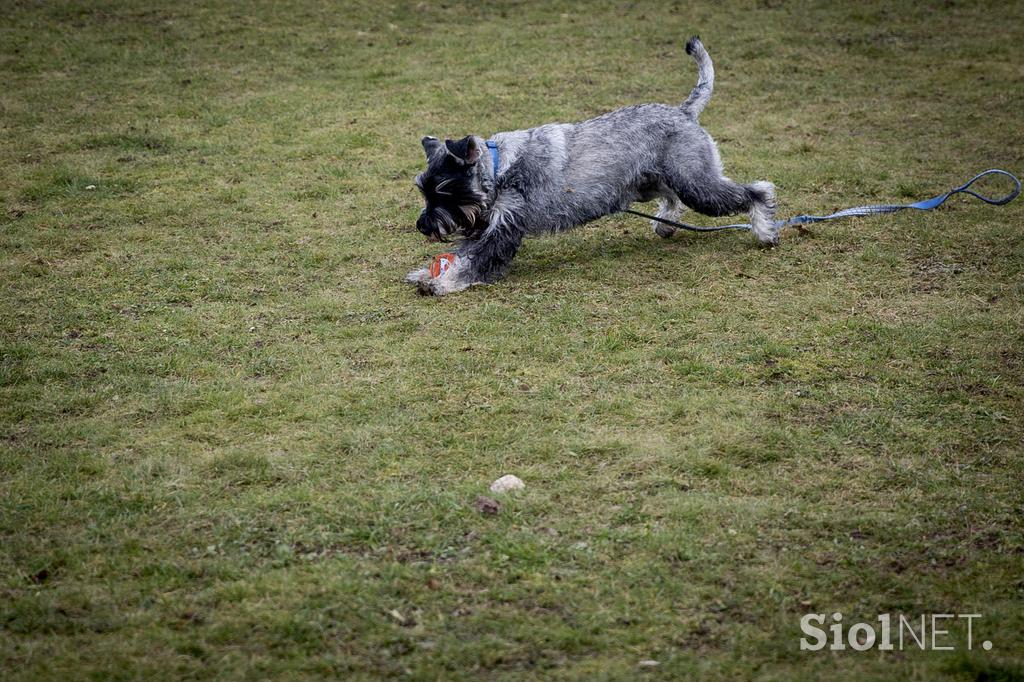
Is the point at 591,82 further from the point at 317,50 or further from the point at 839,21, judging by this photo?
the point at 839,21

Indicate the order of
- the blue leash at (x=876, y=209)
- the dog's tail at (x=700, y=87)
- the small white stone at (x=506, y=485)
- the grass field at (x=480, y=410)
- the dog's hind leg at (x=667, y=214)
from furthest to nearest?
1. the dog's hind leg at (x=667, y=214)
2. the blue leash at (x=876, y=209)
3. the dog's tail at (x=700, y=87)
4. the small white stone at (x=506, y=485)
5. the grass field at (x=480, y=410)

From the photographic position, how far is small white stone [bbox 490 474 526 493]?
15.9 ft

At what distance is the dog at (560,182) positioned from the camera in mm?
7395

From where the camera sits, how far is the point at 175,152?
33.9 ft

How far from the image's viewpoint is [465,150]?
7305mm

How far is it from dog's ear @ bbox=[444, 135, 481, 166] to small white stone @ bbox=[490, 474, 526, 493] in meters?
3.16

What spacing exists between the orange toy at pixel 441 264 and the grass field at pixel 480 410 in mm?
244

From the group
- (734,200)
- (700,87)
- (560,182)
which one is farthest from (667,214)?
(560,182)

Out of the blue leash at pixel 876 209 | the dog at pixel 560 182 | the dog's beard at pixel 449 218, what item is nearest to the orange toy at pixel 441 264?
the dog at pixel 560 182

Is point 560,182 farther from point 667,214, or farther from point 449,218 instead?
point 667,214

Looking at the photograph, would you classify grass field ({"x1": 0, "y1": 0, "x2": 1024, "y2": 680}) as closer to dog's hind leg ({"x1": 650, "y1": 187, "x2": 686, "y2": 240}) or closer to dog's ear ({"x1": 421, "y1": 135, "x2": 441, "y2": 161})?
dog's hind leg ({"x1": 650, "y1": 187, "x2": 686, "y2": 240})

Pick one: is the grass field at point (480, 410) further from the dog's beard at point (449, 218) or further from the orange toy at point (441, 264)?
the dog's beard at point (449, 218)

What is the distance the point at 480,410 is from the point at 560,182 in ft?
8.69

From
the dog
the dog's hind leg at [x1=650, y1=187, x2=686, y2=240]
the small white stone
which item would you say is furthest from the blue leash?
the small white stone
